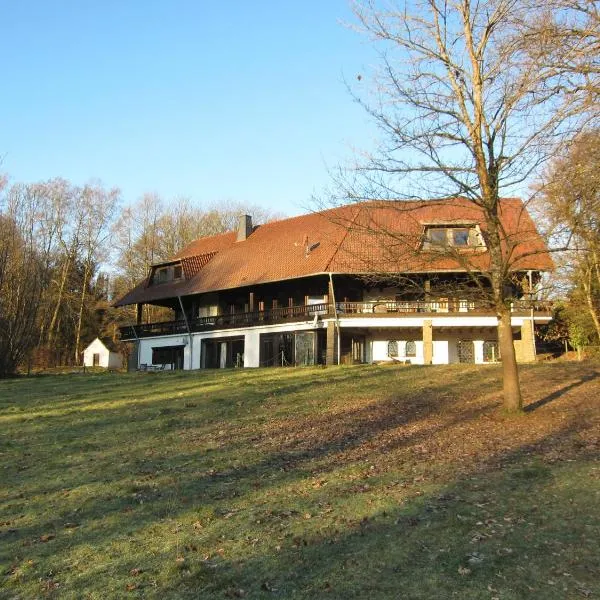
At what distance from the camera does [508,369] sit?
1230 centimetres

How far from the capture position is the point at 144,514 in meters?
7.38

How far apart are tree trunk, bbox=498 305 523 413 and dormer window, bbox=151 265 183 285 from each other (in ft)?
108

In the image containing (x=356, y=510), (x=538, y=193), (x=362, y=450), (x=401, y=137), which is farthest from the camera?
(x=401, y=137)

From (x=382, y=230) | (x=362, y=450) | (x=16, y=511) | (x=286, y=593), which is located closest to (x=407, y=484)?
(x=362, y=450)

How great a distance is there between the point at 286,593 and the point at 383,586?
80 centimetres

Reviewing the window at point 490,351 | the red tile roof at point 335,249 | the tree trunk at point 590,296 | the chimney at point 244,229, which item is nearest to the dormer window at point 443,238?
the red tile roof at point 335,249

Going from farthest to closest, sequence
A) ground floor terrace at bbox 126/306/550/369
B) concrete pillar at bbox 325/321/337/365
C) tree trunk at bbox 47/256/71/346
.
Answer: tree trunk at bbox 47/256/71/346 → ground floor terrace at bbox 126/306/550/369 → concrete pillar at bbox 325/321/337/365

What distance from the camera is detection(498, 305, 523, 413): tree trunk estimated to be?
12.1 metres

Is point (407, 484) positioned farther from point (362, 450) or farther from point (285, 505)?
point (362, 450)

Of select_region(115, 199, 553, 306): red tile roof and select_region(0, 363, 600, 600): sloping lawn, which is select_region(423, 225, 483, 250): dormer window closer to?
select_region(115, 199, 553, 306): red tile roof

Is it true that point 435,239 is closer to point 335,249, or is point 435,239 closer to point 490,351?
point 335,249

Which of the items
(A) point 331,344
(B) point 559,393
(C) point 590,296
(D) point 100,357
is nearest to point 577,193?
(B) point 559,393

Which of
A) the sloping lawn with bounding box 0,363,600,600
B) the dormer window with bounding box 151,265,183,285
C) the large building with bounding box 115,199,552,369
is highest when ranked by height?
the dormer window with bounding box 151,265,183,285

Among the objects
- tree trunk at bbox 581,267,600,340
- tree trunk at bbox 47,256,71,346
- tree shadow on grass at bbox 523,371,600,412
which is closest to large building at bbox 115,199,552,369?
tree trunk at bbox 581,267,600,340
